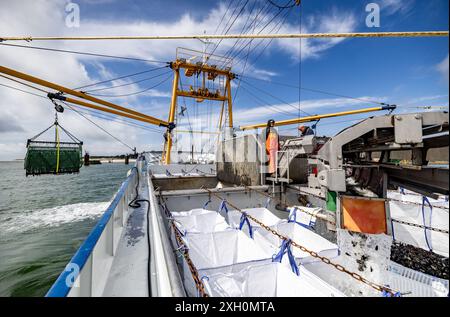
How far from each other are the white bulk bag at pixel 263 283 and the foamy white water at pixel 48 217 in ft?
29.6

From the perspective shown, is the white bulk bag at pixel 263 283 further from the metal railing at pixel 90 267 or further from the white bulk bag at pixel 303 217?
the white bulk bag at pixel 303 217

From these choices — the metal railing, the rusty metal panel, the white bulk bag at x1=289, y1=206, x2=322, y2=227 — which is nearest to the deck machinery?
the rusty metal panel

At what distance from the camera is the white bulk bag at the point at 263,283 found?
2141 mm

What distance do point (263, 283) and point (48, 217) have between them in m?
11.1

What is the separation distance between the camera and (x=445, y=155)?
1443 millimetres

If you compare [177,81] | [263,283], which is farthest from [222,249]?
[177,81]

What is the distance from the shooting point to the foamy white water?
7927 millimetres

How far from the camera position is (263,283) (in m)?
2.33

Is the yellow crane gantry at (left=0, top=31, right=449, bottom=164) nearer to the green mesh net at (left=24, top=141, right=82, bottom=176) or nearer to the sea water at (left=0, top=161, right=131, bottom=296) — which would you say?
the green mesh net at (left=24, top=141, right=82, bottom=176)

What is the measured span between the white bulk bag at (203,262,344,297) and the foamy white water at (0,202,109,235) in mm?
9029

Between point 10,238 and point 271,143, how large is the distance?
9.43m
